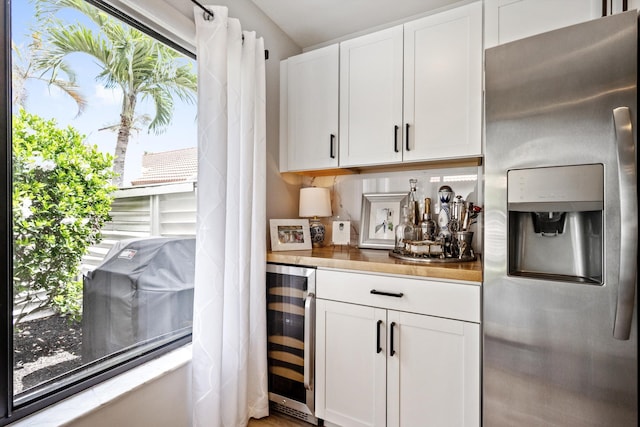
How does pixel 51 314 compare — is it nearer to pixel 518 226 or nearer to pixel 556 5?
pixel 518 226

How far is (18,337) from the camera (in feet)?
3.53

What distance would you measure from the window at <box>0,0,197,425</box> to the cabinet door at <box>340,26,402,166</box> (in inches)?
35.1

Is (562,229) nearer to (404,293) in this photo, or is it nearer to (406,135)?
(404,293)

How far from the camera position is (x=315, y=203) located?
2188 mm

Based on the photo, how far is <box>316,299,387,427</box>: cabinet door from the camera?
1.55 m

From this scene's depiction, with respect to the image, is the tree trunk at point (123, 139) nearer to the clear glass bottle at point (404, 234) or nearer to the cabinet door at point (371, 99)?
the cabinet door at point (371, 99)

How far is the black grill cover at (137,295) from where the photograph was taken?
4.28 feet

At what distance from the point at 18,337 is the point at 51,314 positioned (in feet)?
0.35

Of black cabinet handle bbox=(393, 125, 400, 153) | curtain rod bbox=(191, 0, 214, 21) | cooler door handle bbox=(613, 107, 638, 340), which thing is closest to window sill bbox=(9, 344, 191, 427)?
black cabinet handle bbox=(393, 125, 400, 153)

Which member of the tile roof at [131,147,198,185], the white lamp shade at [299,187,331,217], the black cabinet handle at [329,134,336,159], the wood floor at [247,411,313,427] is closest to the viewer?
the tile roof at [131,147,198,185]

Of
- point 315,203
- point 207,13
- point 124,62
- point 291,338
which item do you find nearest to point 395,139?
point 315,203

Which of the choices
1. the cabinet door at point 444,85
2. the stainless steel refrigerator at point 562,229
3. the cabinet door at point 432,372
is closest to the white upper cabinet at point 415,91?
the cabinet door at point 444,85

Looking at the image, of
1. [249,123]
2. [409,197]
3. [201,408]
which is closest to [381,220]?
[409,197]

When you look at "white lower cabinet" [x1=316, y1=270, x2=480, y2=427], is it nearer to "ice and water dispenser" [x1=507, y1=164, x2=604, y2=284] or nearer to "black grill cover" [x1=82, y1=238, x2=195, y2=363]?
"ice and water dispenser" [x1=507, y1=164, x2=604, y2=284]
